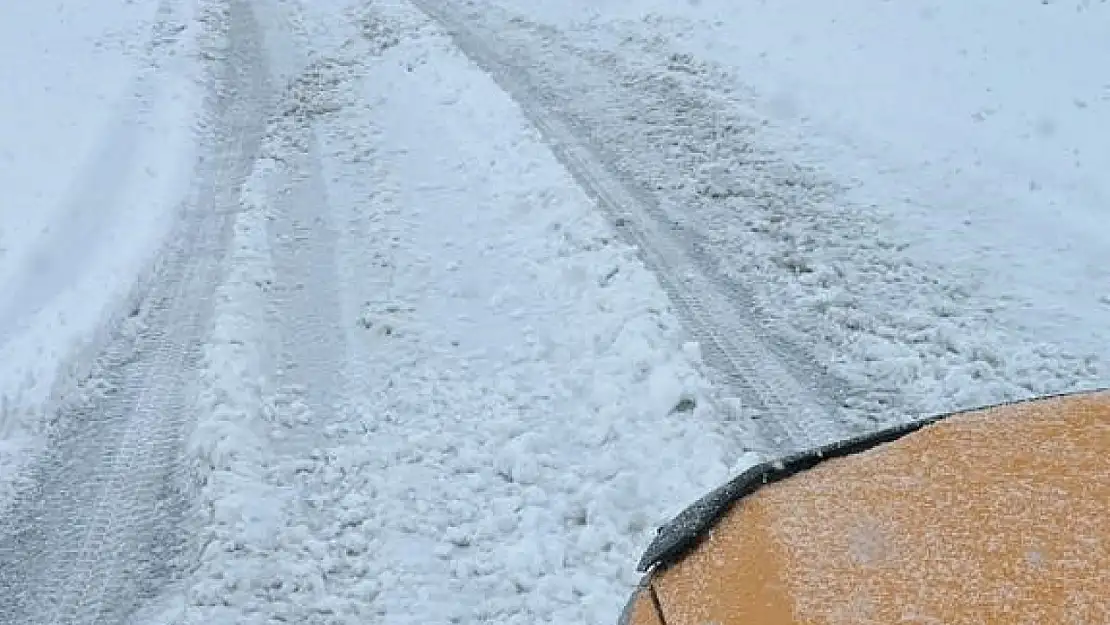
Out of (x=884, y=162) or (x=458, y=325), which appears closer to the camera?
(x=458, y=325)

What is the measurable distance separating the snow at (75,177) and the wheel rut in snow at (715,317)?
3.42 meters

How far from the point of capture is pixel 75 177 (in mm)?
9688

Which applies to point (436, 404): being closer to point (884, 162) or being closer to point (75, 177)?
point (884, 162)

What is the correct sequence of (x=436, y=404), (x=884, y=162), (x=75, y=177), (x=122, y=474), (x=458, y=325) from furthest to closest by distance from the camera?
(x=75, y=177)
(x=884, y=162)
(x=458, y=325)
(x=436, y=404)
(x=122, y=474)

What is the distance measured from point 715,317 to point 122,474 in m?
3.51

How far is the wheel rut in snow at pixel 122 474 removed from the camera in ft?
16.0

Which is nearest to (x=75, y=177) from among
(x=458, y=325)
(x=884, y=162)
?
(x=458, y=325)

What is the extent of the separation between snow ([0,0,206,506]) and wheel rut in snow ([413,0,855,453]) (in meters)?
3.42

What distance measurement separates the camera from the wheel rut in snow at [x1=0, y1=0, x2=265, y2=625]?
487cm

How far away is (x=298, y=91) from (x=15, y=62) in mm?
4398

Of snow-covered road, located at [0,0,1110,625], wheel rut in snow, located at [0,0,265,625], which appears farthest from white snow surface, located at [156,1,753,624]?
wheel rut in snow, located at [0,0,265,625]

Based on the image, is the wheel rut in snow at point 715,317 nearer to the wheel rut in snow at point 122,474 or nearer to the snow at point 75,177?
the wheel rut in snow at point 122,474

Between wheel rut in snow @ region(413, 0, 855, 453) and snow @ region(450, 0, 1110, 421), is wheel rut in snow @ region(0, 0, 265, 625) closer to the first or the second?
wheel rut in snow @ region(413, 0, 855, 453)

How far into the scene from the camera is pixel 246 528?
507 centimetres
